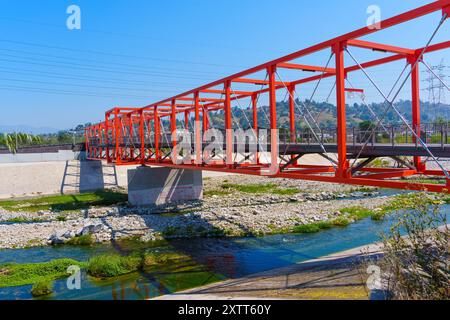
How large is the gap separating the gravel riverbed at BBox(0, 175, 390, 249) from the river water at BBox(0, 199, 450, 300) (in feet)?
4.43

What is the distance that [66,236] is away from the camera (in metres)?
18.1

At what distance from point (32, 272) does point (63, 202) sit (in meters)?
18.3

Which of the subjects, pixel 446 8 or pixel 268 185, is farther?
pixel 268 185

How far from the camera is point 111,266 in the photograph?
13273 millimetres

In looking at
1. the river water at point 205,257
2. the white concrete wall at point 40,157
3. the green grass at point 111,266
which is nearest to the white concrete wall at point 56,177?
the white concrete wall at point 40,157

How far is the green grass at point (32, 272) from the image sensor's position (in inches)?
493

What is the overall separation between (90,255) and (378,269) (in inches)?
505

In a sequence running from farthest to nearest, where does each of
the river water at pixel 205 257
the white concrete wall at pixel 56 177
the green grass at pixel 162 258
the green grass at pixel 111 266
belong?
the white concrete wall at pixel 56 177 → the green grass at pixel 162 258 → the green grass at pixel 111 266 → the river water at pixel 205 257

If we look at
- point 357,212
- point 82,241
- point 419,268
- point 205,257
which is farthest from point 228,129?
point 419,268

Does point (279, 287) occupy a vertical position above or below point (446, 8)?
below

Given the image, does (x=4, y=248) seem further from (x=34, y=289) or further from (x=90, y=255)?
(x=34, y=289)

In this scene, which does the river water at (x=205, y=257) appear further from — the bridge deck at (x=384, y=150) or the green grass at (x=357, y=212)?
the bridge deck at (x=384, y=150)

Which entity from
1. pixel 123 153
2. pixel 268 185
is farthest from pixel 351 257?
pixel 123 153

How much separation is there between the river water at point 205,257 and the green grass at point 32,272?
0.46 metres
